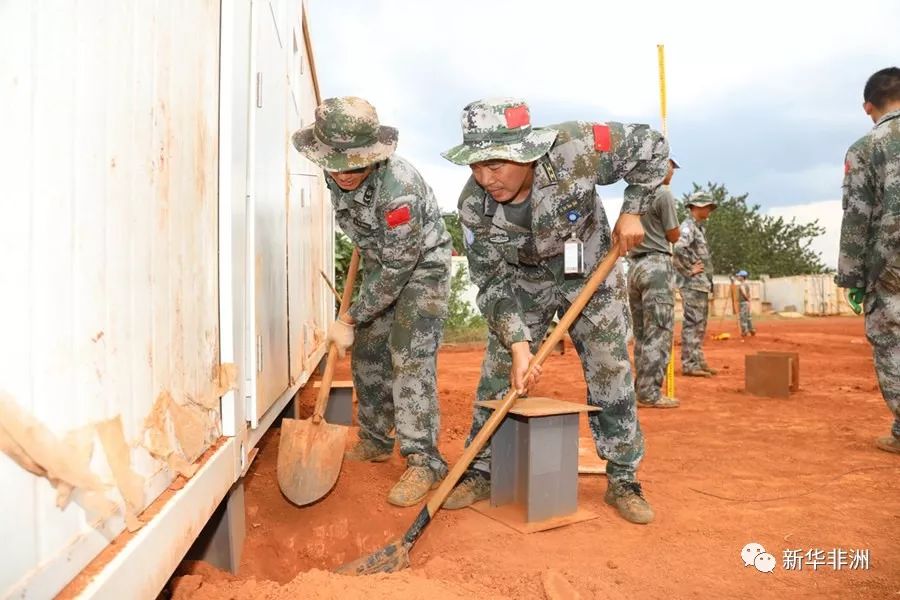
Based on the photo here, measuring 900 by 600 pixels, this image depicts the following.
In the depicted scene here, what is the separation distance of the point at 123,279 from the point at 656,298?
16.5 feet

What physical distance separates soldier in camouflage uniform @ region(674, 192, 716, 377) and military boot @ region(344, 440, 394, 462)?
5017 mm

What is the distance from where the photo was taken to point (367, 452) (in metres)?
3.84

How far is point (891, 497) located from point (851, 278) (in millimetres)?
1400

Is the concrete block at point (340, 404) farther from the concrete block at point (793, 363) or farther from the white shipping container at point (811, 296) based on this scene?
the white shipping container at point (811, 296)

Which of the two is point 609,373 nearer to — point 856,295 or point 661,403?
point 856,295

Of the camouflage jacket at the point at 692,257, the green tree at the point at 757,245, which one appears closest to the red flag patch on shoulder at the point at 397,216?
the camouflage jacket at the point at 692,257

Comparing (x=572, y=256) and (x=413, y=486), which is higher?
(x=572, y=256)

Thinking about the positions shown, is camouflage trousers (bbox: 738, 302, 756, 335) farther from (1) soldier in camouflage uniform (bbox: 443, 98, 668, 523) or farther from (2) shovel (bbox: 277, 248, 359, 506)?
(2) shovel (bbox: 277, 248, 359, 506)

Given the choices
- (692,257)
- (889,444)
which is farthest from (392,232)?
(692,257)

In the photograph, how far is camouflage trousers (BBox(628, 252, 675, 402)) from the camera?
19.0ft

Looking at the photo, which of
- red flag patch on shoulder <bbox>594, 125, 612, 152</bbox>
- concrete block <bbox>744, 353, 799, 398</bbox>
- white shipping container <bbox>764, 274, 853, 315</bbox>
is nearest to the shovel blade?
red flag patch on shoulder <bbox>594, 125, 612, 152</bbox>

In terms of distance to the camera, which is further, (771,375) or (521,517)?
(771,375)

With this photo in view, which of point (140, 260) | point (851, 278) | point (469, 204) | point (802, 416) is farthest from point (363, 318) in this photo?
point (802, 416)

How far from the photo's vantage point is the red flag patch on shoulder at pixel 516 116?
2660 millimetres
